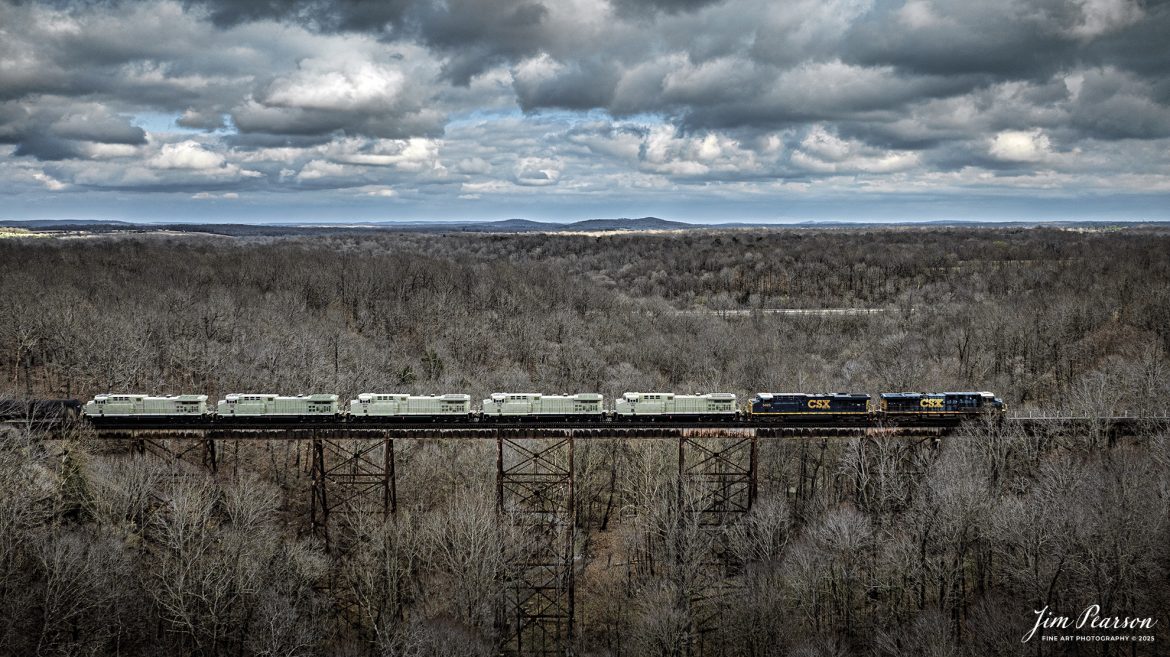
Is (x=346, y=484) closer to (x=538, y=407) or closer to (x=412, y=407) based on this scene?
(x=412, y=407)

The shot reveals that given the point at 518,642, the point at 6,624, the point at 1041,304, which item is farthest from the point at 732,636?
the point at 1041,304

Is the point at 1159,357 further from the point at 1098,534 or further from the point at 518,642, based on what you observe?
the point at 518,642

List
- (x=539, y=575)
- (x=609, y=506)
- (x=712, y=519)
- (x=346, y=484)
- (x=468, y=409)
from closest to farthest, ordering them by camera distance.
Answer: (x=539, y=575)
(x=468, y=409)
(x=346, y=484)
(x=712, y=519)
(x=609, y=506)

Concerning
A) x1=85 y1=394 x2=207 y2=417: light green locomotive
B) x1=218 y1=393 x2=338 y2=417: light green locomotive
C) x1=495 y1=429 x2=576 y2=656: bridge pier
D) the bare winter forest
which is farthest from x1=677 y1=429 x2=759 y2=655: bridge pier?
x1=85 y1=394 x2=207 y2=417: light green locomotive

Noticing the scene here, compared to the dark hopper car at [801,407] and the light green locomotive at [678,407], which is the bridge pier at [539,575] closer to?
the light green locomotive at [678,407]

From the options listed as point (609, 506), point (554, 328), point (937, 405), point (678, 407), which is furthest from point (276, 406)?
point (554, 328)

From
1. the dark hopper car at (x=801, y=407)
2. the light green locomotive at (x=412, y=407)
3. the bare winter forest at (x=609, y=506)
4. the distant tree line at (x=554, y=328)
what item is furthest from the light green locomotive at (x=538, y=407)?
the distant tree line at (x=554, y=328)
